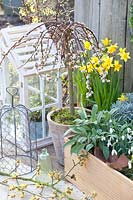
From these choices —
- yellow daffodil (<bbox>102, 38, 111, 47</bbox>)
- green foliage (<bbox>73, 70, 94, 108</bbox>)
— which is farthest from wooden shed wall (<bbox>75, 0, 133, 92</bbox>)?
green foliage (<bbox>73, 70, 94, 108</bbox>)

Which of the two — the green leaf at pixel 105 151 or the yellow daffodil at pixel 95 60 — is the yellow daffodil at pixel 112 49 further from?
the green leaf at pixel 105 151

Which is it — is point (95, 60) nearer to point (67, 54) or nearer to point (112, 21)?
point (67, 54)

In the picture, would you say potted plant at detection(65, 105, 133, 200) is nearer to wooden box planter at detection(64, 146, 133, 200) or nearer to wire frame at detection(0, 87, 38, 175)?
wooden box planter at detection(64, 146, 133, 200)

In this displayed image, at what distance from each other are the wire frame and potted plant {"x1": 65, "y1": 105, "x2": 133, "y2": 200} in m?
0.39

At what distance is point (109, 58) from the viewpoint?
227 centimetres

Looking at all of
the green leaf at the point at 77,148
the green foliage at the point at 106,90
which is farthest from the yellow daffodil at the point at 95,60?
the green leaf at the point at 77,148

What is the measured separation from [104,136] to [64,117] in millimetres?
457

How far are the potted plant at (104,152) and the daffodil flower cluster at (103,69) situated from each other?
0.92 feet

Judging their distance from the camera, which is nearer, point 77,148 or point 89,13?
point 77,148

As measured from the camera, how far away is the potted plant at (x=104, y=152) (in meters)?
1.94

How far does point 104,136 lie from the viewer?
6.54 ft

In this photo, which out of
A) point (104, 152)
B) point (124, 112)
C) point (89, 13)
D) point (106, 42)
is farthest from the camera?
point (89, 13)

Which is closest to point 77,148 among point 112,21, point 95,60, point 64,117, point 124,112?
point 124,112

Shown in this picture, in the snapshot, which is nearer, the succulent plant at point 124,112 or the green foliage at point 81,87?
the succulent plant at point 124,112
